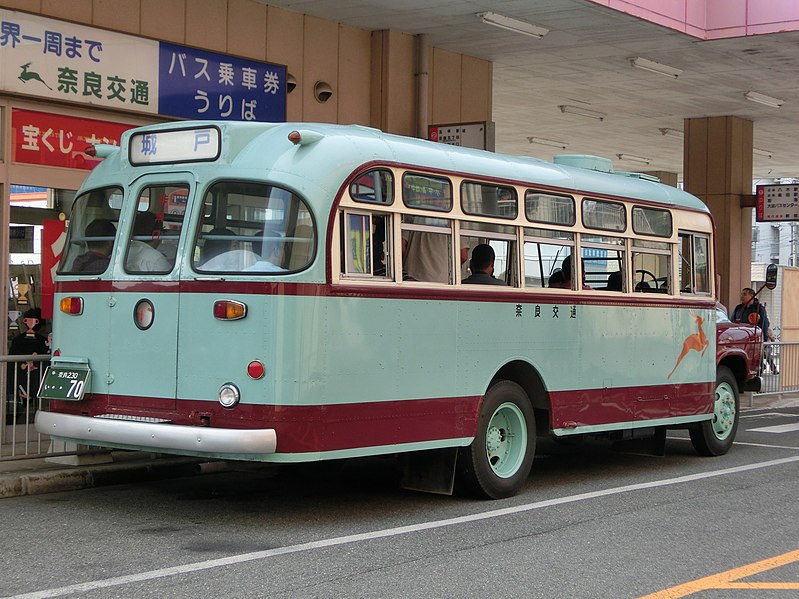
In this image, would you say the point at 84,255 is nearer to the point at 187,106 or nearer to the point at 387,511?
the point at 387,511

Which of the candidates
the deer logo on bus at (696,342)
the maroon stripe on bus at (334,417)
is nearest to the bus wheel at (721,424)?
the deer logo on bus at (696,342)

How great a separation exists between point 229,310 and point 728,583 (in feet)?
12.1

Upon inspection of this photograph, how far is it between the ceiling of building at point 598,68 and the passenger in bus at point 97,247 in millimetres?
6356

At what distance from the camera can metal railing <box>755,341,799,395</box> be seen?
1953 centimetres

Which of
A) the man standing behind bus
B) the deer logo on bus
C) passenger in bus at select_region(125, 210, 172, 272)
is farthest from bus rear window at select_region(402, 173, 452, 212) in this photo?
the man standing behind bus

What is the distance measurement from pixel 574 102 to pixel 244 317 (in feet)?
51.4

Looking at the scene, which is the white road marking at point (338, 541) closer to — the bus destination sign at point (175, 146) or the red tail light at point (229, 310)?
the red tail light at point (229, 310)

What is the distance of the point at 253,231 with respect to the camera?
7891 millimetres

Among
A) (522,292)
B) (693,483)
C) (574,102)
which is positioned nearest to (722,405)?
(693,483)

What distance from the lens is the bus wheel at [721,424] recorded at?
40.8 ft

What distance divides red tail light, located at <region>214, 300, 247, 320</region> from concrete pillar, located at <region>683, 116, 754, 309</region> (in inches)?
726

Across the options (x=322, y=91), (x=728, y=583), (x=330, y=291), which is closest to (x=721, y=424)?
(x=728, y=583)

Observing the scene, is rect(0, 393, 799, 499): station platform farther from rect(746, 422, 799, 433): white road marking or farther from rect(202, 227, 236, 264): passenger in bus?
rect(746, 422, 799, 433): white road marking

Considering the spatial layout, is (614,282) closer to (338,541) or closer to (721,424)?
(721,424)
